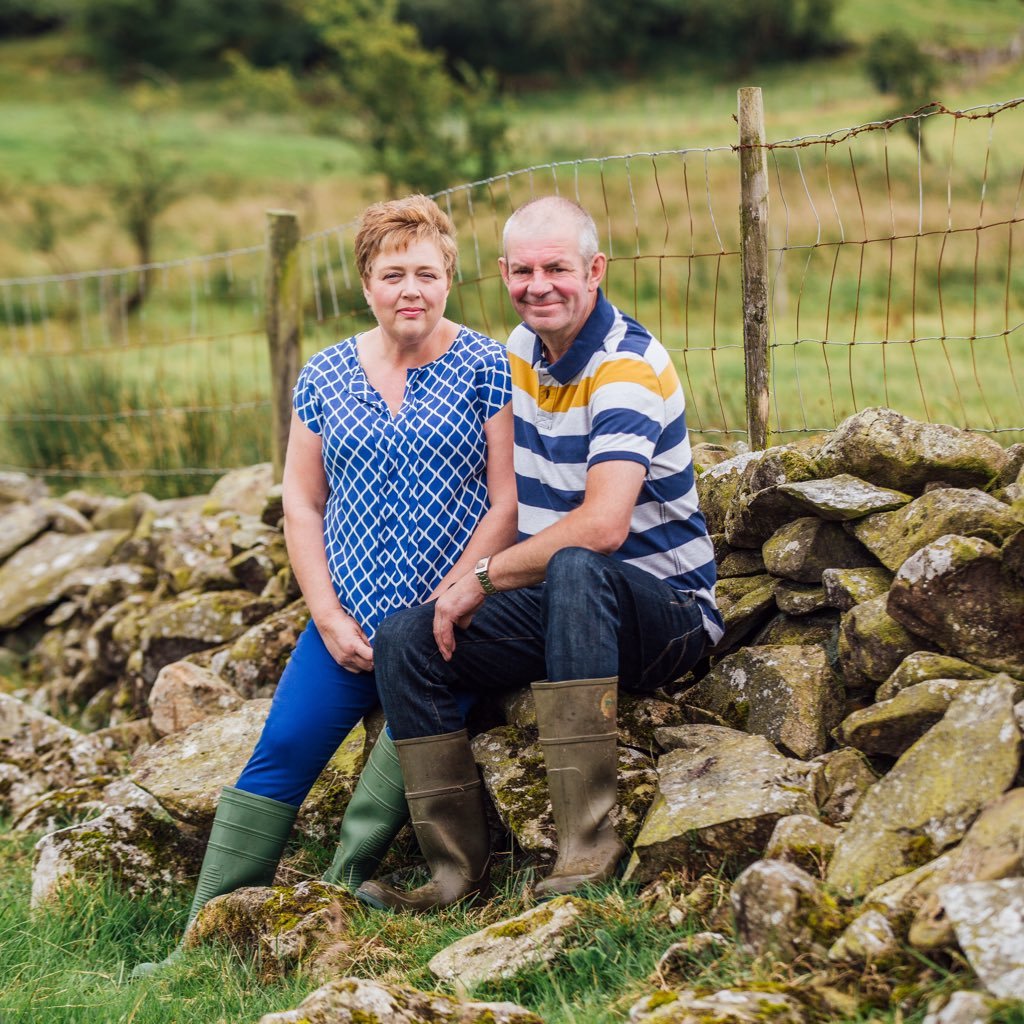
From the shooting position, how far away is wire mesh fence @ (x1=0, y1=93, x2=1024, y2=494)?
5.49m

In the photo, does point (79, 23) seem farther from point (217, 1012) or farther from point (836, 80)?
point (217, 1012)

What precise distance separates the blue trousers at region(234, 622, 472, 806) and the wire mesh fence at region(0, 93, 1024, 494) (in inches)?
60.6

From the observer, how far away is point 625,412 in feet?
10.3

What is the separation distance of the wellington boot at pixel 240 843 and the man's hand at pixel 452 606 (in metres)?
0.77

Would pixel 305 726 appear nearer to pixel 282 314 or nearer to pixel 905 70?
pixel 282 314

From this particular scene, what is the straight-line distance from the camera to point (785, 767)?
3094mm

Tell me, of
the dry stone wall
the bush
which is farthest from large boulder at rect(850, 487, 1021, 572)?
the bush

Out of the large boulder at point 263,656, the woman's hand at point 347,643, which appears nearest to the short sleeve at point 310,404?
the woman's hand at point 347,643

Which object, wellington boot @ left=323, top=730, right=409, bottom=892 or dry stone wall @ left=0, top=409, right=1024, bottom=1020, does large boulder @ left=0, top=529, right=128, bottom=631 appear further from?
wellington boot @ left=323, top=730, right=409, bottom=892

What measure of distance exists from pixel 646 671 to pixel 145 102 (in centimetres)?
2808

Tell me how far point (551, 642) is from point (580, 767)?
31 centimetres

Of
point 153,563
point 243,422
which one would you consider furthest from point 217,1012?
point 243,422

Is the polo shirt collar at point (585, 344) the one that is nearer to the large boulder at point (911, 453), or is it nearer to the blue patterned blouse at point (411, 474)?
the blue patterned blouse at point (411, 474)

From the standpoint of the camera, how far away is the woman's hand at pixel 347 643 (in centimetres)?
356
